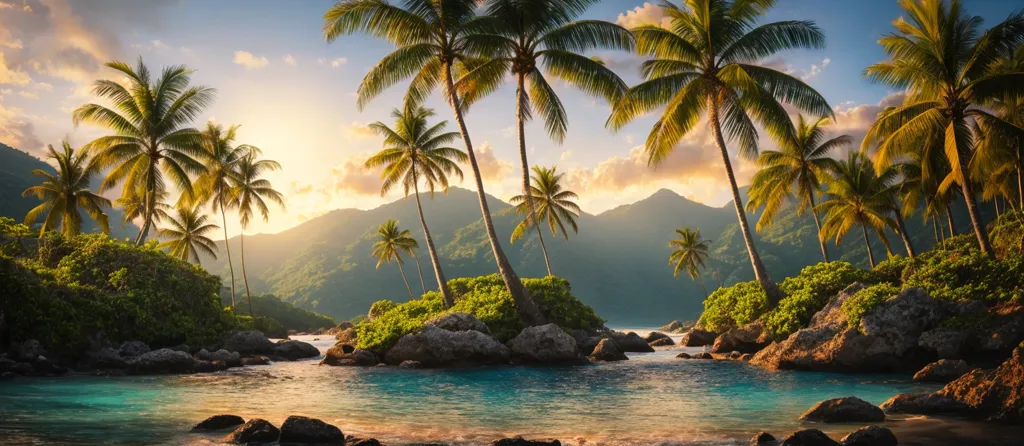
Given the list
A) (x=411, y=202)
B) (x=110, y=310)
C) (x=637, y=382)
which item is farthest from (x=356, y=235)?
(x=637, y=382)

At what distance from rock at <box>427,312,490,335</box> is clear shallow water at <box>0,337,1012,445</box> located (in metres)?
3.02

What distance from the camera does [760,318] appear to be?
2380 centimetres

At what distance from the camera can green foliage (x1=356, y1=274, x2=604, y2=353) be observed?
24172 mm

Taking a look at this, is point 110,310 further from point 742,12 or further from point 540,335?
point 742,12

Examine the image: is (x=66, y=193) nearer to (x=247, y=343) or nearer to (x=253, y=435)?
(x=247, y=343)

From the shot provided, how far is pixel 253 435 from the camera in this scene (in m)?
8.35

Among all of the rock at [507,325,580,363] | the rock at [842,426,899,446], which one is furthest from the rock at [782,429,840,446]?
the rock at [507,325,580,363]

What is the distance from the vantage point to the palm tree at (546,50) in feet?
76.1

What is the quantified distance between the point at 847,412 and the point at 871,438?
6.24 ft

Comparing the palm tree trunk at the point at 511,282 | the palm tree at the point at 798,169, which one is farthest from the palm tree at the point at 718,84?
the palm tree at the point at 798,169

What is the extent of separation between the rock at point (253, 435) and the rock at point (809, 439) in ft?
23.5

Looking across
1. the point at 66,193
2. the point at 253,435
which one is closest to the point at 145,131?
the point at 66,193

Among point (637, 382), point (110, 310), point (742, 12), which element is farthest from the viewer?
point (742, 12)

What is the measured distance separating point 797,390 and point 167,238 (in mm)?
49668
